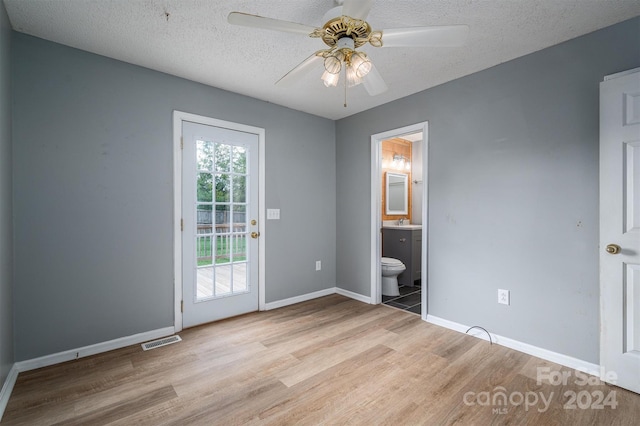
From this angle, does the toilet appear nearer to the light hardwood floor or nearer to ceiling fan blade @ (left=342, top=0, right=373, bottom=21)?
the light hardwood floor

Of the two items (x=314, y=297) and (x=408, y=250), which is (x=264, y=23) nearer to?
(x=314, y=297)

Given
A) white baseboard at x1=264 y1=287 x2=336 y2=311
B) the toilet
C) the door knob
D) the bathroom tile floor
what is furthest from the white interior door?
white baseboard at x1=264 y1=287 x2=336 y2=311

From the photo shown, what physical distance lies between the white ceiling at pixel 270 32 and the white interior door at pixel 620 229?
60 centimetres

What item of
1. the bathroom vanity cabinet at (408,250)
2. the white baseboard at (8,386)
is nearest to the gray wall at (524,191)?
the bathroom vanity cabinet at (408,250)

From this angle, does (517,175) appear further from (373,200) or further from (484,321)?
(373,200)

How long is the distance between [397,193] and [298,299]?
A: 2529 mm

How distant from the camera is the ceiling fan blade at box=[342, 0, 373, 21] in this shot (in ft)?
4.40

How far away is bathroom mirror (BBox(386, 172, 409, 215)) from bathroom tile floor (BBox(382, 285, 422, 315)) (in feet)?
4.41

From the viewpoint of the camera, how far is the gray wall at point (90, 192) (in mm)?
2080

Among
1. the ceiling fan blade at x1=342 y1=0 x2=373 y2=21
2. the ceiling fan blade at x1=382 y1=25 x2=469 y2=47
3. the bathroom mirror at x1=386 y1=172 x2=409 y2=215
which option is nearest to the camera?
the ceiling fan blade at x1=342 y1=0 x2=373 y2=21

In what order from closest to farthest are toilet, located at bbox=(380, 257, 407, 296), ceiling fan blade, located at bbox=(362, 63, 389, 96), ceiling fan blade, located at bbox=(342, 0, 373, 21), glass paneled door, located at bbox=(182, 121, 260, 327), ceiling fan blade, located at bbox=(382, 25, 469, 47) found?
ceiling fan blade, located at bbox=(342, 0, 373, 21) → ceiling fan blade, located at bbox=(382, 25, 469, 47) → ceiling fan blade, located at bbox=(362, 63, 389, 96) → glass paneled door, located at bbox=(182, 121, 260, 327) → toilet, located at bbox=(380, 257, 407, 296)

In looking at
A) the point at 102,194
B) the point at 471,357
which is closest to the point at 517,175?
the point at 471,357

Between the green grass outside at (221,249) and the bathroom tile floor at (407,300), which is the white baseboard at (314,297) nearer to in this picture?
the bathroom tile floor at (407,300)

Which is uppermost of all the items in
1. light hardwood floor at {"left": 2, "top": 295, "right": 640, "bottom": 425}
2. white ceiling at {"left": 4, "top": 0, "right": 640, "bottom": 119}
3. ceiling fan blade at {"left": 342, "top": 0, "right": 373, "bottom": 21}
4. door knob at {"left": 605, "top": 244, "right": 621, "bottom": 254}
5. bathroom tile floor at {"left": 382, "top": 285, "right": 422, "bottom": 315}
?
white ceiling at {"left": 4, "top": 0, "right": 640, "bottom": 119}
